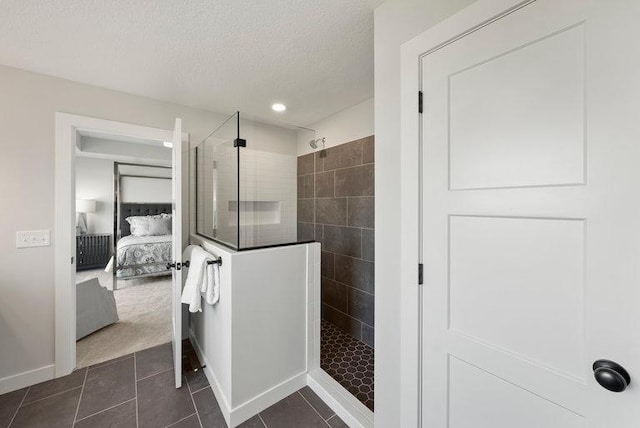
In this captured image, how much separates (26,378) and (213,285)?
1.67 metres

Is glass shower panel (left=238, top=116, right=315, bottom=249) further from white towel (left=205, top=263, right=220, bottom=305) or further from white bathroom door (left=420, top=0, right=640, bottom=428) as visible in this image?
white bathroom door (left=420, top=0, right=640, bottom=428)

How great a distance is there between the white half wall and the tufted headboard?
167 inches

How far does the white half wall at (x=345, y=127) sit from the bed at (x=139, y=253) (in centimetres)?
Result: 366

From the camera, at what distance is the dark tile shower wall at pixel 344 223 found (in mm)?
2527

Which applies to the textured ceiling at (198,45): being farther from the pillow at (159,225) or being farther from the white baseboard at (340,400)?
the pillow at (159,225)

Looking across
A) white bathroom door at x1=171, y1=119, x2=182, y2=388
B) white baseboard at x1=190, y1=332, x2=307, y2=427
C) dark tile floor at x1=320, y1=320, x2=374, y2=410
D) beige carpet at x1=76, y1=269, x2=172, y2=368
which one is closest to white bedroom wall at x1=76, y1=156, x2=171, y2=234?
beige carpet at x1=76, y1=269, x2=172, y2=368

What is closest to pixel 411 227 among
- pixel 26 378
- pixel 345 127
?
pixel 345 127

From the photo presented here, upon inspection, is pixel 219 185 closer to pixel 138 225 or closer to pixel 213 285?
pixel 213 285

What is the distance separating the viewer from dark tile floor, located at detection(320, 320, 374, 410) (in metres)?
1.94

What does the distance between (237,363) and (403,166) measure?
158 cm

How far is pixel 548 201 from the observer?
0.81 metres

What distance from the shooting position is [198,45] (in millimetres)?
1638

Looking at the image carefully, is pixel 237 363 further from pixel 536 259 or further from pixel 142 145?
pixel 142 145

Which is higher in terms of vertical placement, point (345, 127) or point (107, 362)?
point (345, 127)
